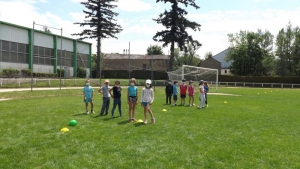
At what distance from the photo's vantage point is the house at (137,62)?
7412 cm

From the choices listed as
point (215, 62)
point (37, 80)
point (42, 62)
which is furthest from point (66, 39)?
point (215, 62)

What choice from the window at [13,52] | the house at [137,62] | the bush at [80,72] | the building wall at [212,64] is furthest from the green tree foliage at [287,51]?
the window at [13,52]

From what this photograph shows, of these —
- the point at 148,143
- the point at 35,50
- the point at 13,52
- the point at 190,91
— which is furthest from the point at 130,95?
the point at 35,50

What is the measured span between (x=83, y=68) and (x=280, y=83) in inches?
1550

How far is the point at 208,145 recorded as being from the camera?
7168 millimetres

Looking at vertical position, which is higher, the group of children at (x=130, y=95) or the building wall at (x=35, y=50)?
the building wall at (x=35, y=50)

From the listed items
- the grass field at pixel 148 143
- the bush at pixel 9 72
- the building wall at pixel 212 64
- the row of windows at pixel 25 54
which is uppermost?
the building wall at pixel 212 64


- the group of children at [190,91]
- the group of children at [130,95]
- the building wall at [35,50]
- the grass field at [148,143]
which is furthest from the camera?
the building wall at [35,50]

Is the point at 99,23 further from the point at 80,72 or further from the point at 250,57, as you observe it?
the point at 250,57

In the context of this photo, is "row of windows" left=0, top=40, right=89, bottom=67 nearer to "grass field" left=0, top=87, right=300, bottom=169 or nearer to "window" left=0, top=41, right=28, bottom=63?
"window" left=0, top=41, right=28, bottom=63

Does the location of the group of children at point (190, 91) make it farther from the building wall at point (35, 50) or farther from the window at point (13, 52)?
the window at point (13, 52)

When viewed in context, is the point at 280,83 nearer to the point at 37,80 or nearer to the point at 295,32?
the point at 295,32

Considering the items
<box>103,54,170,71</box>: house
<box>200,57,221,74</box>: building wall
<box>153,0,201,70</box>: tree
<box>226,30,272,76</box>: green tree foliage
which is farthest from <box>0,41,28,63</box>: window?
<box>200,57,221,74</box>: building wall

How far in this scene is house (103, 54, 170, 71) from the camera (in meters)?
74.1
